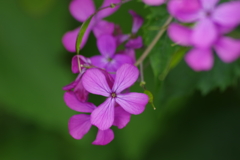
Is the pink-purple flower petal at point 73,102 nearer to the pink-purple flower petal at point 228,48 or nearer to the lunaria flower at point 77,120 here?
the lunaria flower at point 77,120

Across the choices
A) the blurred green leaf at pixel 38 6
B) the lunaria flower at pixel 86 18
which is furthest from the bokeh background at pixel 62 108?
the lunaria flower at pixel 86 18

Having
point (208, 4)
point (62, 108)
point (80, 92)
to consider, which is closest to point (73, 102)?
point (80, 92)

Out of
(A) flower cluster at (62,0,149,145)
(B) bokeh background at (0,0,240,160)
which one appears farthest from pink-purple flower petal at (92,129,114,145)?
(B) bokeh background at (0,0,240,160)

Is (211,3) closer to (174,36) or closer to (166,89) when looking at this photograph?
(174,36)

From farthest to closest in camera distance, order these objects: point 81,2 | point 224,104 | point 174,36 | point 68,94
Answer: point 224,104 < point 81,2 < point 68,94 < point 174,36

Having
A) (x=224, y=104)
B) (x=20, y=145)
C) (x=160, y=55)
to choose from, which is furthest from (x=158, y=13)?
(x=20, y=145)

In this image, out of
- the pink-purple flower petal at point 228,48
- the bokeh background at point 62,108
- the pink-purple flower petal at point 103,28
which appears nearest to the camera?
the pink-purple flower petal at point 228,48

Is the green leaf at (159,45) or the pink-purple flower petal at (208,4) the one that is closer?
the pink-purple flower petal at (208,4)
